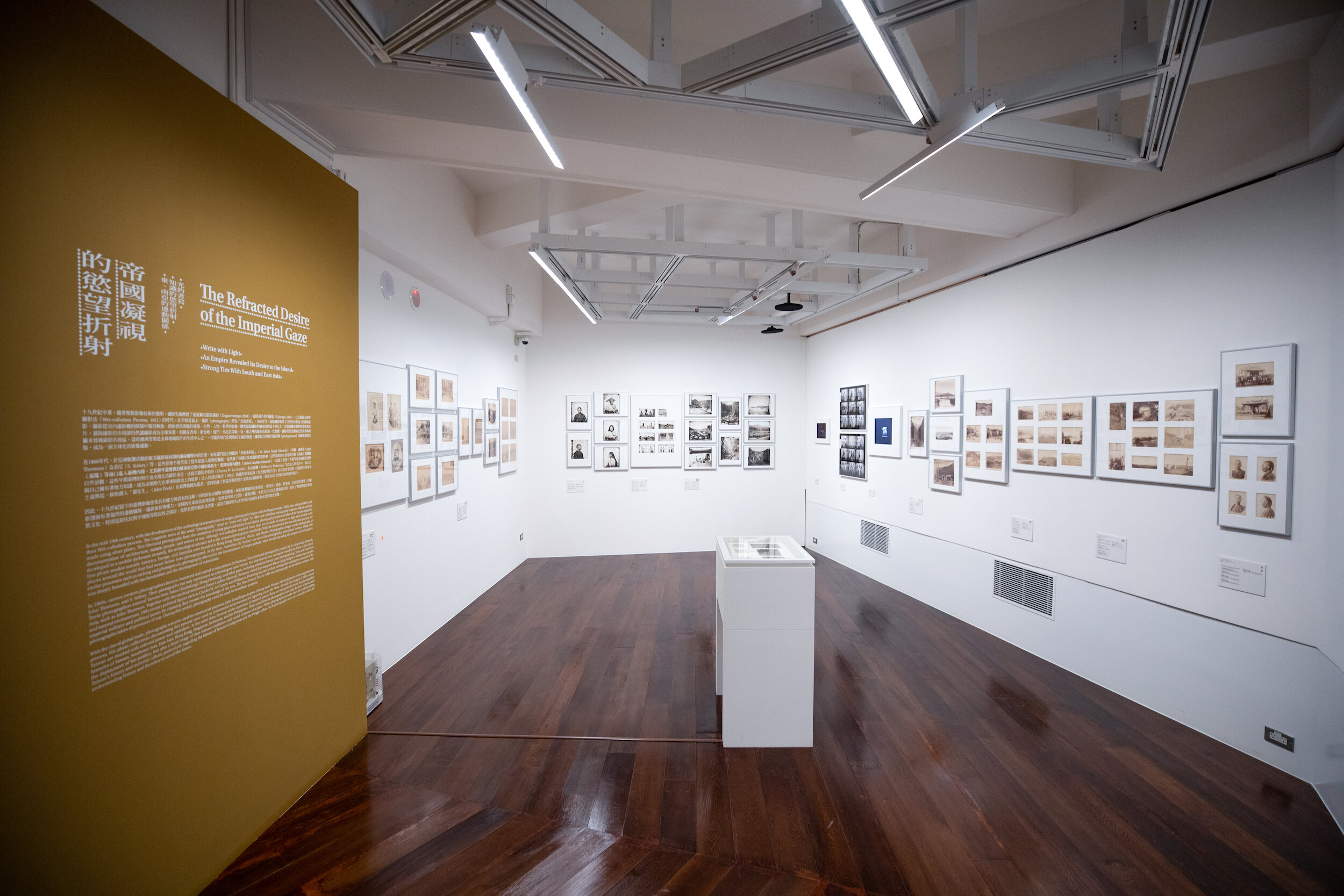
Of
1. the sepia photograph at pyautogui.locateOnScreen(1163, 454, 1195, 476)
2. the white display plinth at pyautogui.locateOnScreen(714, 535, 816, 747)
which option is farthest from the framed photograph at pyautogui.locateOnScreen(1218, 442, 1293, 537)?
the white display plinth at pyautogui.locateOnScreen(714, 535, 816, 747)

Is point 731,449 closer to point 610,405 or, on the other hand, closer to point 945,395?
point 610,405

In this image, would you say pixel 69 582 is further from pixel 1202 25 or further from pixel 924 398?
pixel 924 398

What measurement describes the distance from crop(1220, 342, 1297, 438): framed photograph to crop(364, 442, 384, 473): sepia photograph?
6.14m

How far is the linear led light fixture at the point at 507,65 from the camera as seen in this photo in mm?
1836

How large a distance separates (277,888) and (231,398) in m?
2.19

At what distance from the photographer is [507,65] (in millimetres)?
1993

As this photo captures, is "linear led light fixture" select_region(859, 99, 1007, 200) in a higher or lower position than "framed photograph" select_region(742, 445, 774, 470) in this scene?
higher

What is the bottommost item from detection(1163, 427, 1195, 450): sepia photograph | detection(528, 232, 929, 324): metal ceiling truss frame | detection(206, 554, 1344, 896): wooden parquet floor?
detection(206, 554, 1344, 896): wooden parquet floor

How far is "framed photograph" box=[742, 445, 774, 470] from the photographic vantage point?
9203 mm

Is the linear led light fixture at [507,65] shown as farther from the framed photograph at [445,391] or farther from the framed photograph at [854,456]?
the framed photograph at [854,456]

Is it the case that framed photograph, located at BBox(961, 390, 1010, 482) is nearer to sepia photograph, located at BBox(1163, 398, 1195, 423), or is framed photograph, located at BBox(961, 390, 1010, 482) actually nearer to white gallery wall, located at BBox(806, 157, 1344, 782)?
white gallery wall, located at BBox(806, 157, 1344, 782)

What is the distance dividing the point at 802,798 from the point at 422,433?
14.0 ft

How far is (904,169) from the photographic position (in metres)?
2.84

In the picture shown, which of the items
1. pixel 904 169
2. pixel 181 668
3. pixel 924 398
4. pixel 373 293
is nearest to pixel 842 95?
pixel 904 169
